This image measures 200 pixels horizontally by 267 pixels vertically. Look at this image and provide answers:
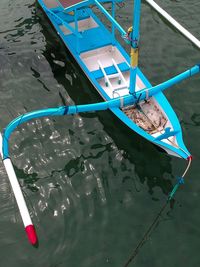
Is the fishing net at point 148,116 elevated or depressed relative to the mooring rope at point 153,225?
elevated

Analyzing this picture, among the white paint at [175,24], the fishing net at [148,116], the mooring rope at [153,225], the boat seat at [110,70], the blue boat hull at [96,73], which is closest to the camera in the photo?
the mooring rope at [153,225]

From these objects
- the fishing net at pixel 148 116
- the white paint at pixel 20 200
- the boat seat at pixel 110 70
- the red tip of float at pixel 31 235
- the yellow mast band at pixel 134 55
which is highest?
the yellow mast band at pixel 134 55

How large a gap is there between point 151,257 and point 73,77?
26.1 feet

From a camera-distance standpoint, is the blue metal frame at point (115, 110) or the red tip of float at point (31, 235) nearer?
the red tip of float at point (31, 235)

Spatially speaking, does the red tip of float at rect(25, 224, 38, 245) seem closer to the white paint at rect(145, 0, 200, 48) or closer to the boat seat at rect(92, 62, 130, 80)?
the boat seat at rect(92, 62, 130, 80)

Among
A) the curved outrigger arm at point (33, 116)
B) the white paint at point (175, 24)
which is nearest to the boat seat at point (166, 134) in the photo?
the curved outrigger arm at point (33, 116)

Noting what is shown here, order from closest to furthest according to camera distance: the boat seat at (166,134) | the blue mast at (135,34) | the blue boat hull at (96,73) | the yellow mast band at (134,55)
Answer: the blue mast at (135,34) → the boat seat at (166,134) → the blue boat hull at (96,73) → the yellow mast band at (134,55)

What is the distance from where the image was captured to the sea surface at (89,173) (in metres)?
9.12

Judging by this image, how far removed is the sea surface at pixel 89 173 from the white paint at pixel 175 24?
9.6 inches

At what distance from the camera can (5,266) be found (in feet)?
29.2

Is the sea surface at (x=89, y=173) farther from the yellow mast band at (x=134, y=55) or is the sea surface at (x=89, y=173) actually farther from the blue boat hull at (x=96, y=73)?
the yellow mast band at (x=134, y=55)

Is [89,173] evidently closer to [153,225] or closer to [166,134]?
[153,225]

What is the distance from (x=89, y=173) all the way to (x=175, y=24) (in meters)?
9.14

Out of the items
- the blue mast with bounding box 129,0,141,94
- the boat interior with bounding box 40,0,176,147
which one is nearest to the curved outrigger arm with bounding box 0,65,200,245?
the boat interior with bounding box 40,0,176,147
